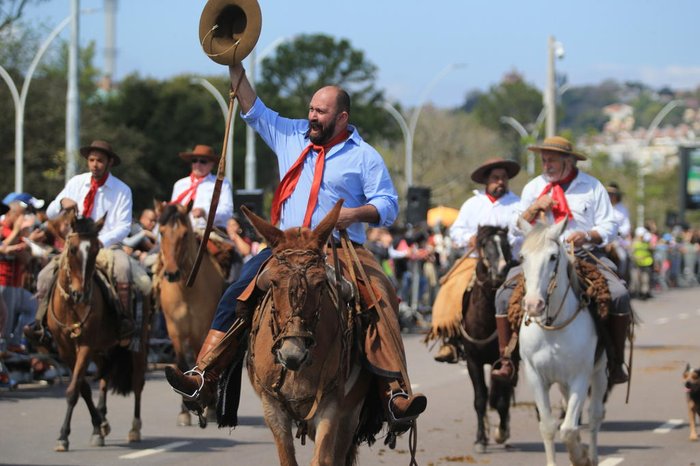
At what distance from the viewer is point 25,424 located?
1350 cm

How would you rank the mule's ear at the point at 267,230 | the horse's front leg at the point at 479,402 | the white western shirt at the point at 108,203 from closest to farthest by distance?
1. the mule's ear at the point at 267,230
2. the horse's front leg at the point at 479,402
3. the white western shirt at the point at 108,203

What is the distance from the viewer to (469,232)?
14.3 metres

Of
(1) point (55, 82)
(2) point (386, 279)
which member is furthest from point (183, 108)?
(2) point (386, 279)

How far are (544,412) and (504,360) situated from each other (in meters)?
1.10

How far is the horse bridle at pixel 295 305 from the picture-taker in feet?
22.2

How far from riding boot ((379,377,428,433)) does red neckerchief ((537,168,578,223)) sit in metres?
4.53

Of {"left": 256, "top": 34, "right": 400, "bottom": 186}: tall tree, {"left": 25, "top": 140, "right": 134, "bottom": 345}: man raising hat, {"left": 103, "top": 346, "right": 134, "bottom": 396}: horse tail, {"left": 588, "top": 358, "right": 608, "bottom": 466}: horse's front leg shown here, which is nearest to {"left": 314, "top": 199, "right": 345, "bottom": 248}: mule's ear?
{"left": 588, "top": 358, "right": 608, "bottom": 466}: horse's front leg

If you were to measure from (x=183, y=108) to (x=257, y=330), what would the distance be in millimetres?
63953

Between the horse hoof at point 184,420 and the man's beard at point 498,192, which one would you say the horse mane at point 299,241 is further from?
the man's beard at point 498,192

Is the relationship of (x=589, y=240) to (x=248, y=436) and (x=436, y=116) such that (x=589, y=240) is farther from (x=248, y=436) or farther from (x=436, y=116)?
(x=436, y=116)

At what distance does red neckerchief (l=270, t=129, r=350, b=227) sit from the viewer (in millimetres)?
7938

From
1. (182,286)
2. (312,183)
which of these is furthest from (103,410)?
(312,183)

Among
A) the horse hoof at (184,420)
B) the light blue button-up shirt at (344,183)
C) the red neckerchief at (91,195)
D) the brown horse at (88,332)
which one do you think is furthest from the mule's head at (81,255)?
the light blue button-up shirt at (344,183)

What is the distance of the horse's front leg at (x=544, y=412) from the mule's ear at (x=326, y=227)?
13.3 feet
